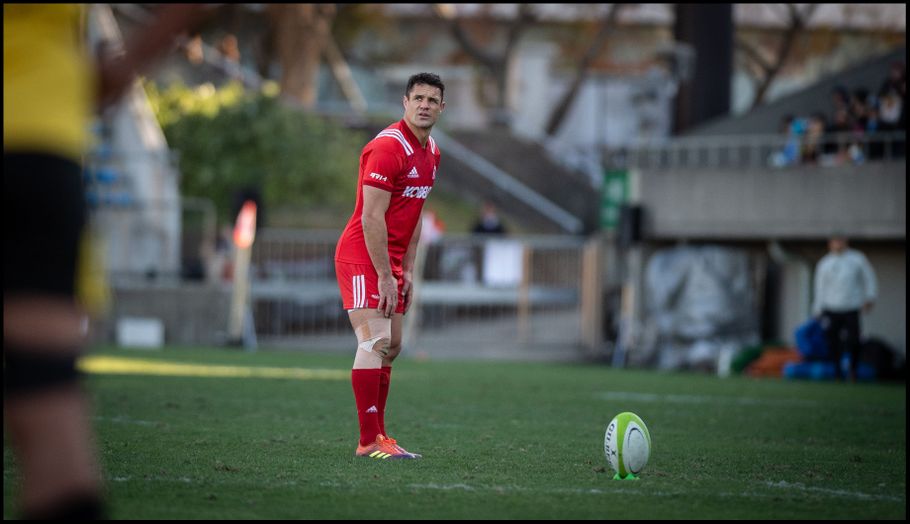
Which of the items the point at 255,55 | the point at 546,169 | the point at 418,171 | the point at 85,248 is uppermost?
the point at 255,55

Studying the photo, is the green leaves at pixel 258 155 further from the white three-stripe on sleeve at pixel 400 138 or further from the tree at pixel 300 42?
the white three-stripe on sleeve at pixel 400 138

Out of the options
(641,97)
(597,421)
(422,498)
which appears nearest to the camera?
(422,498)

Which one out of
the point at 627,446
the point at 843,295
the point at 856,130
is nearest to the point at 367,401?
the point at 627,446

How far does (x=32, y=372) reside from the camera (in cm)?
394

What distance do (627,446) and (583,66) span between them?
38.1 meters

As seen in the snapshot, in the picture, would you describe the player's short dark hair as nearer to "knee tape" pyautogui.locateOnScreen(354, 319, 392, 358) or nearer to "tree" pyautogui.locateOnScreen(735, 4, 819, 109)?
"knee tape" pyautogui.locateOnScreen(354, 319, 392, 358)

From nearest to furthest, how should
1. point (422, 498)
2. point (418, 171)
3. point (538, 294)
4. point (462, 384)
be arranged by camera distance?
point (422, 498) < point (418, 171) < point (462, 384) < point (538, 294)

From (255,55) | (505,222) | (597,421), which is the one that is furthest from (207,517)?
(255,55)

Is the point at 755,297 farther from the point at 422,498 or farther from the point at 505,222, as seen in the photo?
the point at 422,498

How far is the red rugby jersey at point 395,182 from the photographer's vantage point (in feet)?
25.3

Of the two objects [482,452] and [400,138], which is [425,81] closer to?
[400,138]

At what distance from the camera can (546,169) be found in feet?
126

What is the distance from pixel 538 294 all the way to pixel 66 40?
2091 centimetres

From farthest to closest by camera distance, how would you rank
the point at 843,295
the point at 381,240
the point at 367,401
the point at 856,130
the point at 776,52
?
the point at 776,52 → the point at 856,130 → the point at 843,295 → the point at 367,401 → the point at 381,240
